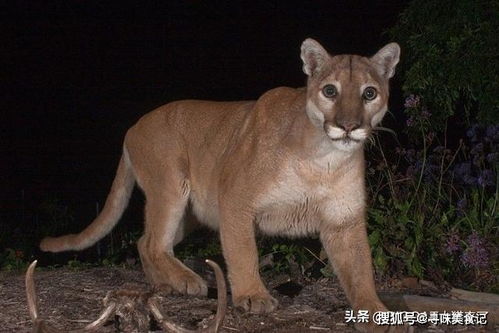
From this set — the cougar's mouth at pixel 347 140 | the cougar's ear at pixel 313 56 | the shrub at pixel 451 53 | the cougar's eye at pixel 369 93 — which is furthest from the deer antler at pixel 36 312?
the shrub at pixel 451 53

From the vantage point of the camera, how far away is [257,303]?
530 centimetres

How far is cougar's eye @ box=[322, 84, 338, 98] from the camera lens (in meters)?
5.28

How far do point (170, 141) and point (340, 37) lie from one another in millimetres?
7481

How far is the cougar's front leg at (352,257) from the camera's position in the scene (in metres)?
5.44

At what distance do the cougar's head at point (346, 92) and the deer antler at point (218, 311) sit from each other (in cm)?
107

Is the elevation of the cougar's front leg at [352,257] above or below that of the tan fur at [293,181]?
below

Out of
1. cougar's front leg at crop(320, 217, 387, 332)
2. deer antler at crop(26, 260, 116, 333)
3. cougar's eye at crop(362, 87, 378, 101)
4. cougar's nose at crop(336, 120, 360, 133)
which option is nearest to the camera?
deer antler at crop(26, 260, 116, 333)

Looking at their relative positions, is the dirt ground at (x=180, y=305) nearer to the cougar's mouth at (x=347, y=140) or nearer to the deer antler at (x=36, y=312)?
the deer antler at (x=36, y=312)

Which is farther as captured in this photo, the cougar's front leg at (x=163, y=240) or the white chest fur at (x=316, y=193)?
the cougar's front leg at (x=163, y=240)

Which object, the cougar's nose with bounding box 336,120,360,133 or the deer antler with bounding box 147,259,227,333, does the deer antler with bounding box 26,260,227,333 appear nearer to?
the deer antler with bounding box 147,259,227,333

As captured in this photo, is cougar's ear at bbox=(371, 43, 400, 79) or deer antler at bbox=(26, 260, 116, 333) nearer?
deer antler at bbox=(26, 260, 116, 333)

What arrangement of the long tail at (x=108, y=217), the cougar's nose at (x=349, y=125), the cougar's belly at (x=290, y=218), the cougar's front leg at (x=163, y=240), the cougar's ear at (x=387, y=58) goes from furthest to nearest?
the long tail at (x=108, y=217)
the cougar's front leg at (x=163, y=240)
the cougar's ear at (x=387, y=58)
the cougar's belly at (x=290, y=218)
the cougar's nose at (x=349, y=125)

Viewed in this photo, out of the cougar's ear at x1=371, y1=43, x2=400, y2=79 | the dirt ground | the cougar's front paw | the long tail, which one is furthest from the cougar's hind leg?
the cougar's ear at x1=371, y1=43, x2=400, y2=79

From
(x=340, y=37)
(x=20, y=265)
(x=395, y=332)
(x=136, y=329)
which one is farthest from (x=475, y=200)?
(x=340, y=37)
